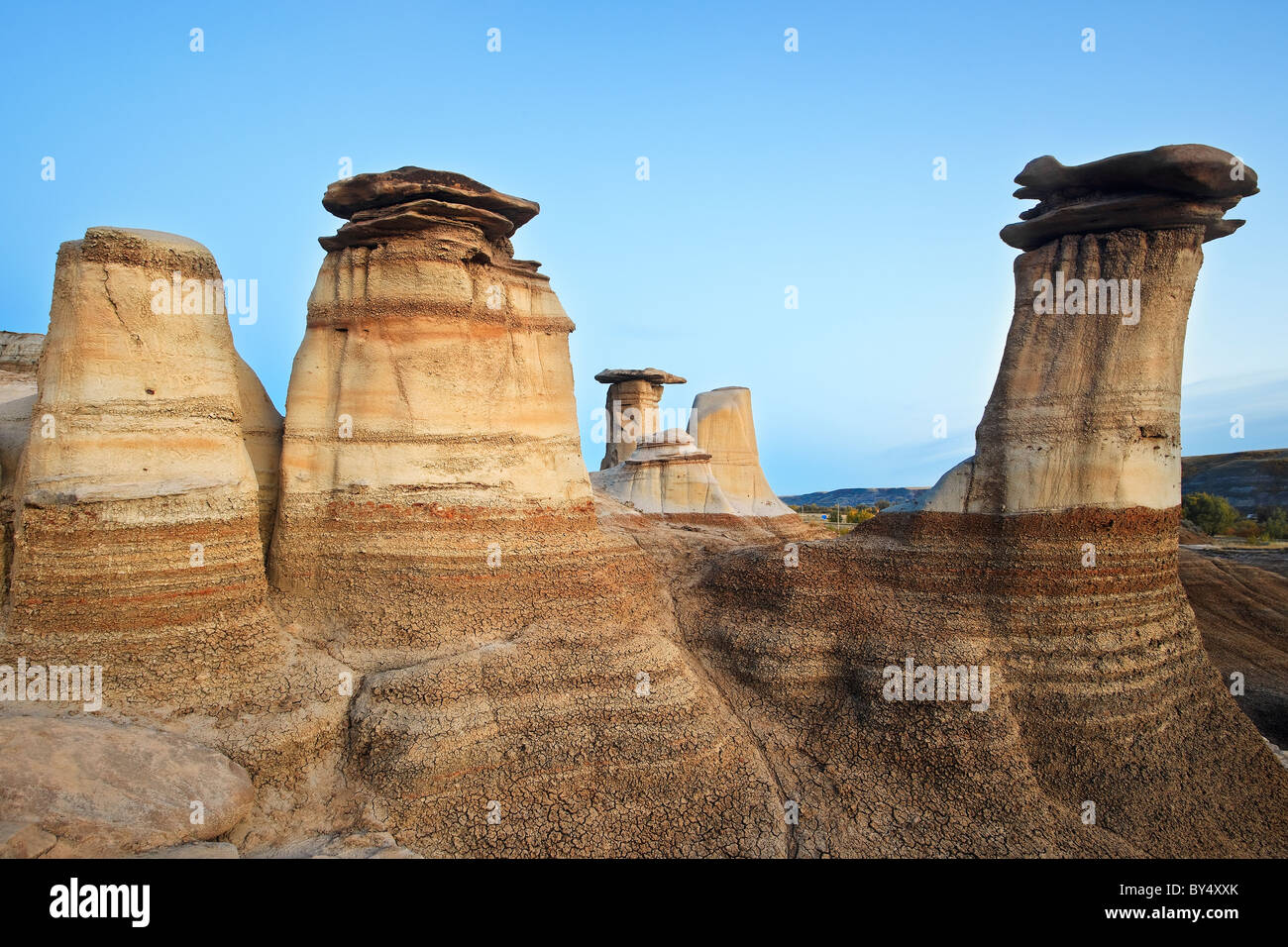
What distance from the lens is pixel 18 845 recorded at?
4551 mm

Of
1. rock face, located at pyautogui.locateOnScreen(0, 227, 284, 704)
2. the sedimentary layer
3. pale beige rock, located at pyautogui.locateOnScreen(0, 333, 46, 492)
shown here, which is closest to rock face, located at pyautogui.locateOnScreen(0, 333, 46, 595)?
pale beige rock, located at pyautogui.locateOnScreen(0, 333, 46, 492)

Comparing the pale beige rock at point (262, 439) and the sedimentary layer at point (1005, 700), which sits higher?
the pale beige rock at point (262, 439)

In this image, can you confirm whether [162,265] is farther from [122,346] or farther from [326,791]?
[326,791]

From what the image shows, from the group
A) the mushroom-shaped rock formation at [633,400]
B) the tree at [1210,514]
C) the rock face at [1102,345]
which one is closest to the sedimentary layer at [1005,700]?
the rock face at [1102,345]

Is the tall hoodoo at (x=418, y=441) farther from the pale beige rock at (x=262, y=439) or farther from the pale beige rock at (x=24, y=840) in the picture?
the pale beige rock at (x=24, y=840)

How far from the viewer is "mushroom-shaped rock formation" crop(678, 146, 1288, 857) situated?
7660 mm

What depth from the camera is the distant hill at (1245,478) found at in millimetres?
40531

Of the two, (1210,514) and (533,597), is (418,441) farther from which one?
(1210,514)

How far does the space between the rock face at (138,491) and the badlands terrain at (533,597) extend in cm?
3

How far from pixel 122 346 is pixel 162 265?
0.88 metres

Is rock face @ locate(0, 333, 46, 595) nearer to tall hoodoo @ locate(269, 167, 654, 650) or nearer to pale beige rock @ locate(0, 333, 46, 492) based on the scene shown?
pale beige rock @ locate(0, 333, 46, 492)

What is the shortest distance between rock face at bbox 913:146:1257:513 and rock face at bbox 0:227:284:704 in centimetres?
844

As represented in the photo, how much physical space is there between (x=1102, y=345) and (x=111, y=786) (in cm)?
1020

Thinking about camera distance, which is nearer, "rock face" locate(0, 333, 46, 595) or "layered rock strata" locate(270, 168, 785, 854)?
"layered rock strata" locate(270, 168, 785, 854)
